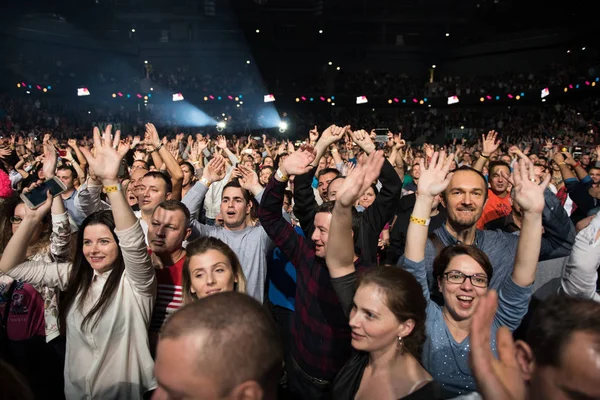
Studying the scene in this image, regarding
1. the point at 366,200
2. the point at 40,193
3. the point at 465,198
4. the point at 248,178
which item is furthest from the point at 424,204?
the point at 366,200

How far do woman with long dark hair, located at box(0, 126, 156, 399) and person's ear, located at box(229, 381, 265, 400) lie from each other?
44.8 inches

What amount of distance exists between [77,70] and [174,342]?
1195 inches

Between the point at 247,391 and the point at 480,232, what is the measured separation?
234 centimetres

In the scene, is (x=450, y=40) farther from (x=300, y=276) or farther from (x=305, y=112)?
(x=300, y=276)

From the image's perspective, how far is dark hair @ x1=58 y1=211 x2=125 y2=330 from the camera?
7.78 feet

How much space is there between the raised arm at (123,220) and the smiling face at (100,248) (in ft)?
0.52

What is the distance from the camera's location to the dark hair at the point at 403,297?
6.50 feet

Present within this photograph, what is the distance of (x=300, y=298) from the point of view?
285 centimetres

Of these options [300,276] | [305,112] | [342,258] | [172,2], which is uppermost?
[172,2]

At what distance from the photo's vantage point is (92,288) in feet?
8.12

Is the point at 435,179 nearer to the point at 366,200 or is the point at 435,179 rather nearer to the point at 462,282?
the point at 462,282

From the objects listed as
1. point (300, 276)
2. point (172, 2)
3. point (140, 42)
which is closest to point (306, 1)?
point (172, 2)

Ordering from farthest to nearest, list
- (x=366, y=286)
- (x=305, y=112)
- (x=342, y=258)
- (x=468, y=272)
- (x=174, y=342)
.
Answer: (x=305, y=112) → (x=468, y=272) → (x=342, y=258) → (x=366, y=286) → (x=174, y=342)

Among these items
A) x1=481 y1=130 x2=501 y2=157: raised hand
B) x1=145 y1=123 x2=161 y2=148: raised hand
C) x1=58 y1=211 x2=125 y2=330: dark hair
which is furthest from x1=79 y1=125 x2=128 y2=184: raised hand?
x1=481 y1=130 x2=501 y2=157: raised hand
